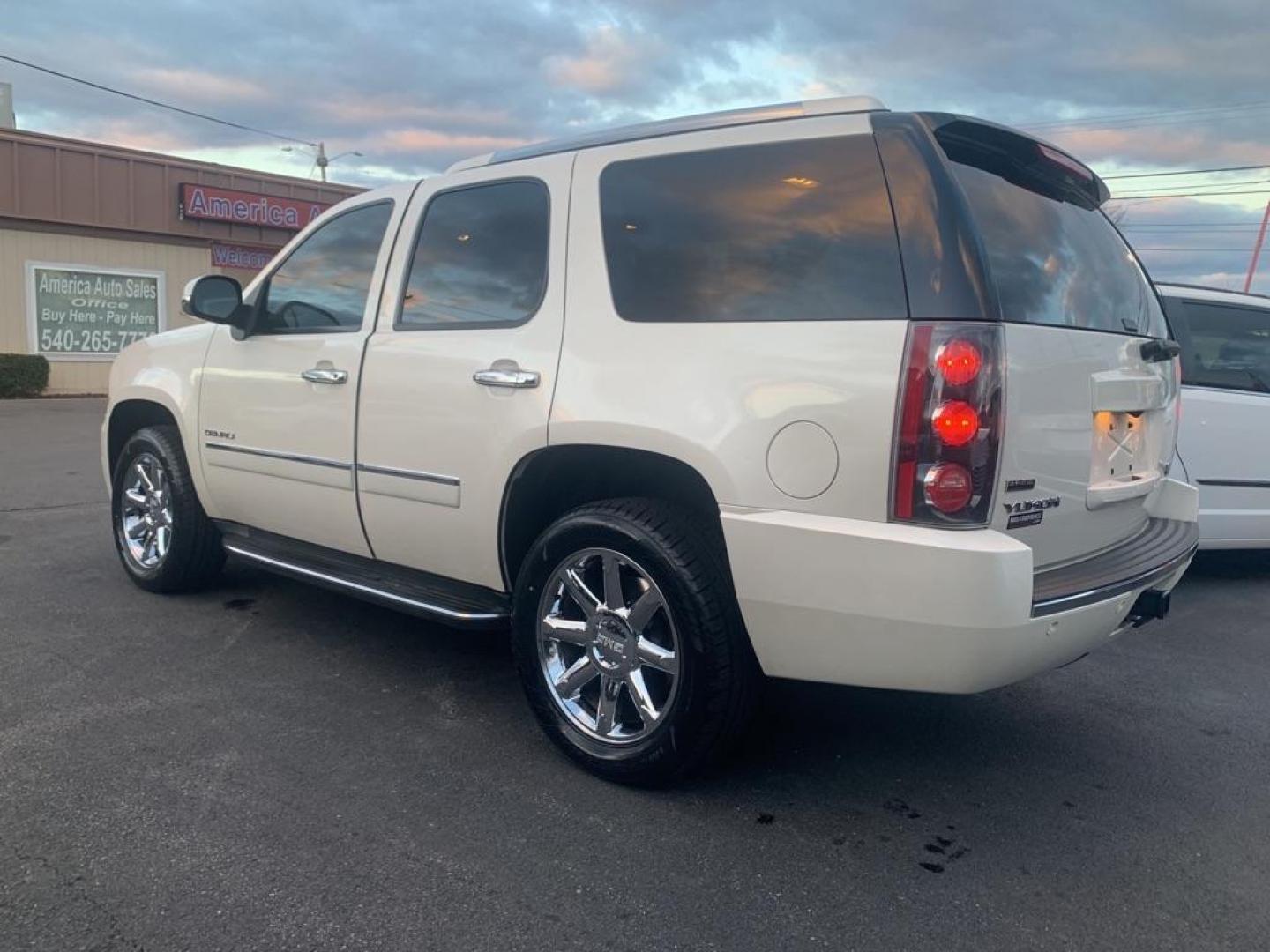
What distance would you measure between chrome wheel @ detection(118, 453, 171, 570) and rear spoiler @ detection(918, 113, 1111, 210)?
3881 millimetres

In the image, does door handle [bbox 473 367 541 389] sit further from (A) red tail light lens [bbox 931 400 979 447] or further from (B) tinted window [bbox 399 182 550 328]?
(A) red tail light lens [bbox 931 400 979 447]

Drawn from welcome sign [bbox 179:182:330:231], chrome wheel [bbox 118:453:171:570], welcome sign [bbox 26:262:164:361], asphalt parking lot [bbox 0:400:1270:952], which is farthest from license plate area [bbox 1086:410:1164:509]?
welcome sign [bbox 179:182:330:231]

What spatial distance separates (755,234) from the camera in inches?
119

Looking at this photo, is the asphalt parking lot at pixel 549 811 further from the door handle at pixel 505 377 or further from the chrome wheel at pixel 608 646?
the door handle at pixel 505 377

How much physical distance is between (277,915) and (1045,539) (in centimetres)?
218

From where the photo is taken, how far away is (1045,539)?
9.46 ft

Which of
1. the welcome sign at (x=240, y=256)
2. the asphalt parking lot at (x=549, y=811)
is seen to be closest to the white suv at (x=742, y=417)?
the asphalt parking lot at (x=549, y=811)

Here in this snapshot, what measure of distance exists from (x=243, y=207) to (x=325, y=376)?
18640 mm

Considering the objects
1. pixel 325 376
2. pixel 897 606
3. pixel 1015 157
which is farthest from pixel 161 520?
pixel 1015 157

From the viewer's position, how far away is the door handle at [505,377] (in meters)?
3.38

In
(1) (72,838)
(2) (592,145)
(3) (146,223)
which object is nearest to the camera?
(1) (72,838)

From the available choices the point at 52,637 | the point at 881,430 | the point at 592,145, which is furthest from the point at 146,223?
the point at 881,430

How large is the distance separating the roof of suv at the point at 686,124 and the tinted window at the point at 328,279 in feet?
1.56

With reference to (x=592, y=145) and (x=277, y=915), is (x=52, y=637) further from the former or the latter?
(x=592, y=145)
